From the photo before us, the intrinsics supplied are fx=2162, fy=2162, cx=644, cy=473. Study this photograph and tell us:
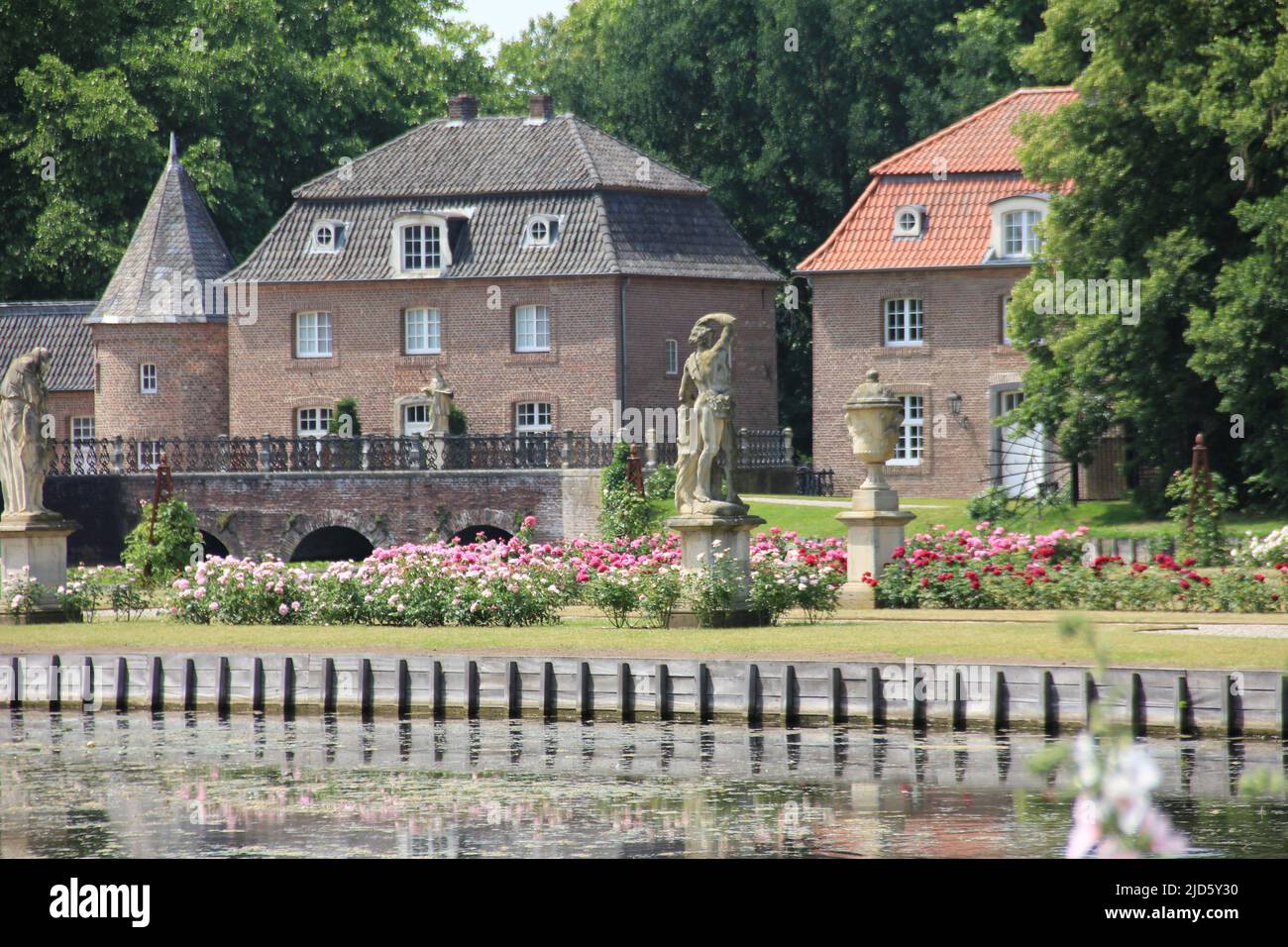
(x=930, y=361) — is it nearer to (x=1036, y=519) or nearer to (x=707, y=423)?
(x=1036, y=519)

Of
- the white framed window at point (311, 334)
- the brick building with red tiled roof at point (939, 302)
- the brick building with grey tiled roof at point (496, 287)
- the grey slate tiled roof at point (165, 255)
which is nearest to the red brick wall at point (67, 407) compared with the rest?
the grey slate tiled roof at point (165, 255)

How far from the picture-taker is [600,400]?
4919cm

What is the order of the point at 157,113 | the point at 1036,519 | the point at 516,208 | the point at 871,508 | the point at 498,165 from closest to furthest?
the point at 871,508 < the point at 1036,519 < the point at 516,208 < the point at 498,165 < the point at 157,113

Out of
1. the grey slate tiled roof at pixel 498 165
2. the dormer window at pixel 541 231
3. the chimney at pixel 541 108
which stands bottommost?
the dormer window at pixel 541 231

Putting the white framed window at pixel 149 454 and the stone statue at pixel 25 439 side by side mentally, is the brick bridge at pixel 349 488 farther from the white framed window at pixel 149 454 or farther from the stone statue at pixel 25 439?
the stone statue at pixel 25 439

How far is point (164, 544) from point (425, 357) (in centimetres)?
1795

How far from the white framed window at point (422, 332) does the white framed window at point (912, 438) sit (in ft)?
36.7

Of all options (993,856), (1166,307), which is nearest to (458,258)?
(1166,307)

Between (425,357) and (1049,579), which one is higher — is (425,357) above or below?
above

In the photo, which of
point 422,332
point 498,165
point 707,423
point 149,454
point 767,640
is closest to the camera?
point 767,640

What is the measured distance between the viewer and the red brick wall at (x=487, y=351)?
49.4 meters

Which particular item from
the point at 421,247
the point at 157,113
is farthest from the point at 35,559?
the point at 157,113

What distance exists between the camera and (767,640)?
23.6 m
